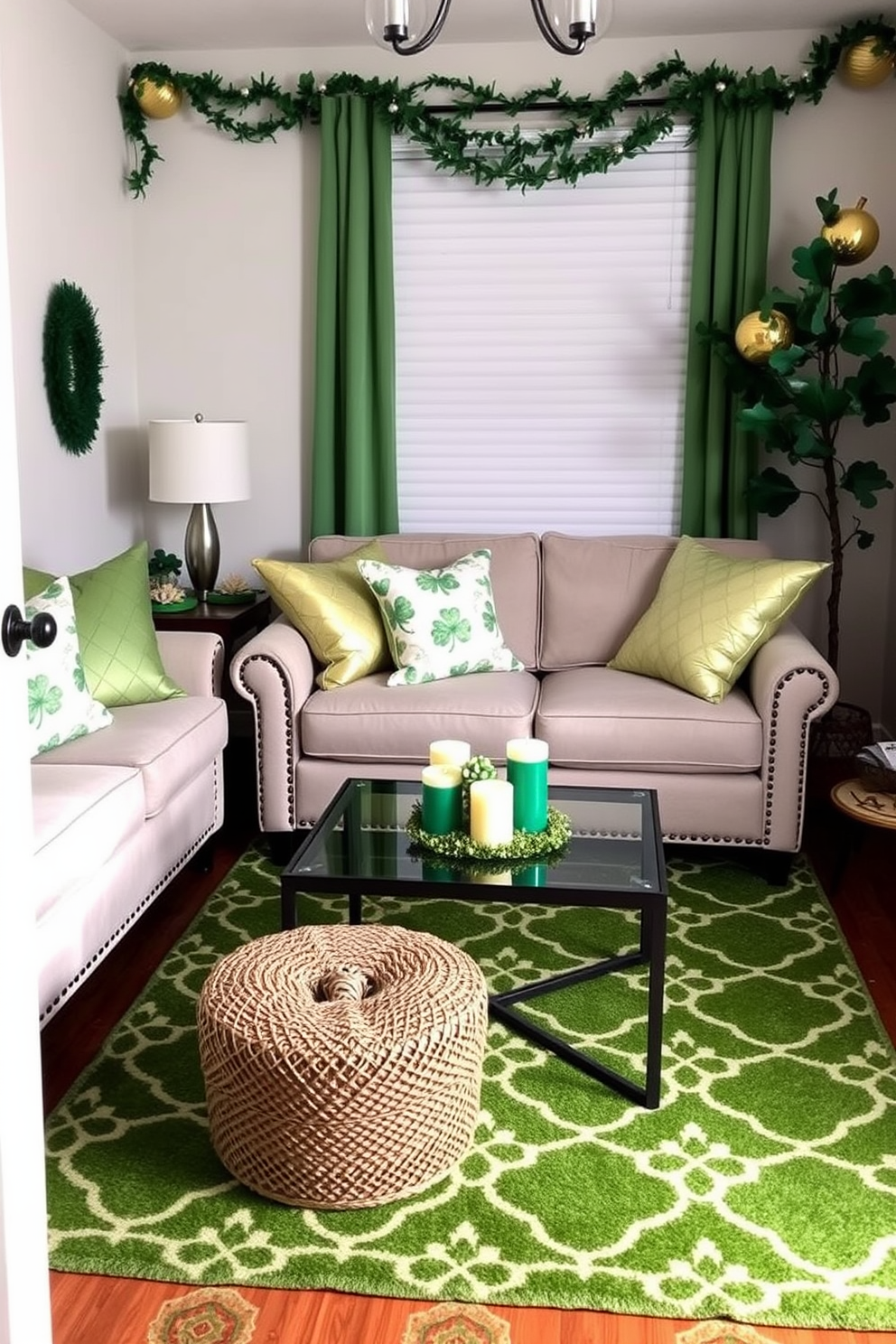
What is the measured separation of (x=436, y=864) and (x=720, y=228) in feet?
8.74

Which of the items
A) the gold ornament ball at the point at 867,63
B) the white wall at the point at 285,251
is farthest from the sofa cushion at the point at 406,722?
the gold ornament ball at the point at 867,63

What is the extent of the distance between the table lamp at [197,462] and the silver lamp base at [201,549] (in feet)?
0.27

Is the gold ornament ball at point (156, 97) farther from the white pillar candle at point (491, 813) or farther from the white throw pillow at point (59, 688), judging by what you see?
the white pillar candle at point (491, 813)

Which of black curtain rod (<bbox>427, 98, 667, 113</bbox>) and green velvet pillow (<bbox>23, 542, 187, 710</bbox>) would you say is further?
black curtain rod (<bbox>427, 98, 667, 113</bbox>)

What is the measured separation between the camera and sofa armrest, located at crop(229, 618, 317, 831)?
368 cm

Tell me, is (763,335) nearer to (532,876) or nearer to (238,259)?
(238,259)

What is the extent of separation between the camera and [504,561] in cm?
431

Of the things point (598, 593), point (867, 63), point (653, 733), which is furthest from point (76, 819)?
point (867, 63)

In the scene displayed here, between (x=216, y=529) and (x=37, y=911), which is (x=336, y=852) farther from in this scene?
(x=216, y=529)

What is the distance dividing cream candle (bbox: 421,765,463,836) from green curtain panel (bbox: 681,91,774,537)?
80.7 inches

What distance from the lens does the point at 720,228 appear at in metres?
4.35

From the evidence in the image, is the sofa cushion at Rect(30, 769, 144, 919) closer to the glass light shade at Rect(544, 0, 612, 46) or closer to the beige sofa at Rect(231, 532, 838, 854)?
the beige sofa at Rect(231, 532, 838, 854)

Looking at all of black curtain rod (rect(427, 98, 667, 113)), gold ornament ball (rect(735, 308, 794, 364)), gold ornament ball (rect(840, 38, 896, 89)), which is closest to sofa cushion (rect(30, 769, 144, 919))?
gold ornament ball (rect(735, 308, 794, 364))

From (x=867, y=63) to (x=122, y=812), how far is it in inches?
129
